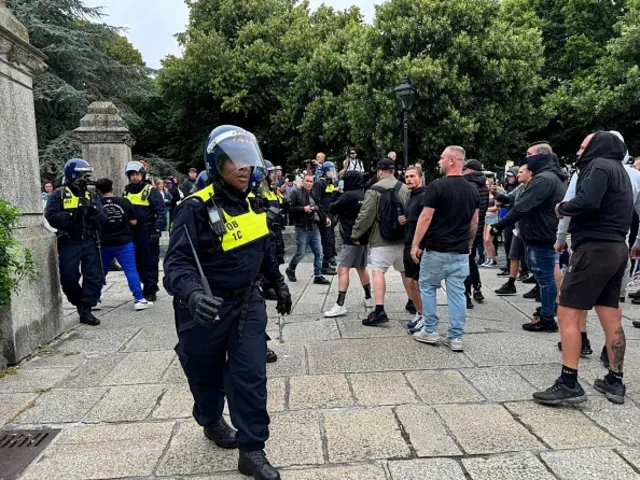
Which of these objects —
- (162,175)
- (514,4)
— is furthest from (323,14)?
(162,175)

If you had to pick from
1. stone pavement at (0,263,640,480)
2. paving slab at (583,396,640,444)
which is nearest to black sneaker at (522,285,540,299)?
stone pavement at (0,263,640,480)

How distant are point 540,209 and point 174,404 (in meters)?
3.99

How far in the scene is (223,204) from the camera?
2.80 meters

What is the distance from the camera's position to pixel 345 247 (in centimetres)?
619

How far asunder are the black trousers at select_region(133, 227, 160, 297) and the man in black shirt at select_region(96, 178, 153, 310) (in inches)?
9.5

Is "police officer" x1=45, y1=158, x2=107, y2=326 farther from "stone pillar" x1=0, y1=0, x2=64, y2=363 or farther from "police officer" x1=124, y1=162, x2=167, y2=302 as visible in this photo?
"police officer" x1=124, y1=162, x2=167, y2=302

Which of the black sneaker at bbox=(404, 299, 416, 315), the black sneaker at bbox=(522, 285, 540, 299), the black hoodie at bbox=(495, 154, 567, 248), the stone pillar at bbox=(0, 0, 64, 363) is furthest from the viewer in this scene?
the black sneaker at bbox=(522, 285, 540, 299)

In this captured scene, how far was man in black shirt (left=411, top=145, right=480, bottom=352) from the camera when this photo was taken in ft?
15.5

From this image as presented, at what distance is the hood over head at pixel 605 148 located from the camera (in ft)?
12.0

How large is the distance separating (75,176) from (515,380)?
530 centimetres

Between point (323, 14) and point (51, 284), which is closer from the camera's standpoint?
point (51, 284)

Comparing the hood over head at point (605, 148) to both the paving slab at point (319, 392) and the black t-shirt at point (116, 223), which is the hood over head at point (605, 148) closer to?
the paving slab at point (319, 392)

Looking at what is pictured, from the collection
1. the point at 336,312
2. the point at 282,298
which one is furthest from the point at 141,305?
the point at 282,298

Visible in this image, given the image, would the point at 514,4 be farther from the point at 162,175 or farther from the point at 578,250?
the point at 578,250
